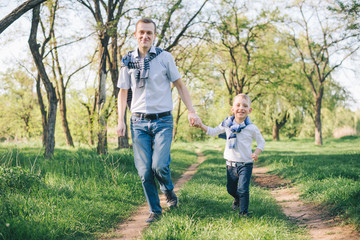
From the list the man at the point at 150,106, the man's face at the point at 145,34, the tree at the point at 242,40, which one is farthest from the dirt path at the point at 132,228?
the tree at the point at 242,40

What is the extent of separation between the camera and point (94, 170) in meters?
6.32

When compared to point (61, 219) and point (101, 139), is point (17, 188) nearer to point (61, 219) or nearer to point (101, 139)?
point (61, 219)

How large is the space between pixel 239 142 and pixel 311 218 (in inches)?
61.6

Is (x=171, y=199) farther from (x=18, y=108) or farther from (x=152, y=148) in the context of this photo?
(x=18, y=108)

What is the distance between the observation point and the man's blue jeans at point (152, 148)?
3.92 meters

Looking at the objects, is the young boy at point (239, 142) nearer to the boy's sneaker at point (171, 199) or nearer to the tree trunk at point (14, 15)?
the boy's sneaker at point (171, 199)

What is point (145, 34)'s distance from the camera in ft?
13.0

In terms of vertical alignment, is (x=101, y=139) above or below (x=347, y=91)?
below

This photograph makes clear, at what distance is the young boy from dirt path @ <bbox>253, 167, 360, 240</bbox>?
975mm

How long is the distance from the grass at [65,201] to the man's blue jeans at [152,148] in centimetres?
80

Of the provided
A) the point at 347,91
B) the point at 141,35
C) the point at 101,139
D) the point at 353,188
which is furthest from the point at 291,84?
the point at 141,35

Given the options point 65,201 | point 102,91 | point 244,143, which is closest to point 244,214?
point 244,143

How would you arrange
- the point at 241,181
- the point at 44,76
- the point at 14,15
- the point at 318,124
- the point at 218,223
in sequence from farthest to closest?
the point at 318,124, the point at 44,76, the point at 14,15, the point at 241,181, the point at 218,223

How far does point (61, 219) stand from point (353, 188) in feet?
14.4
